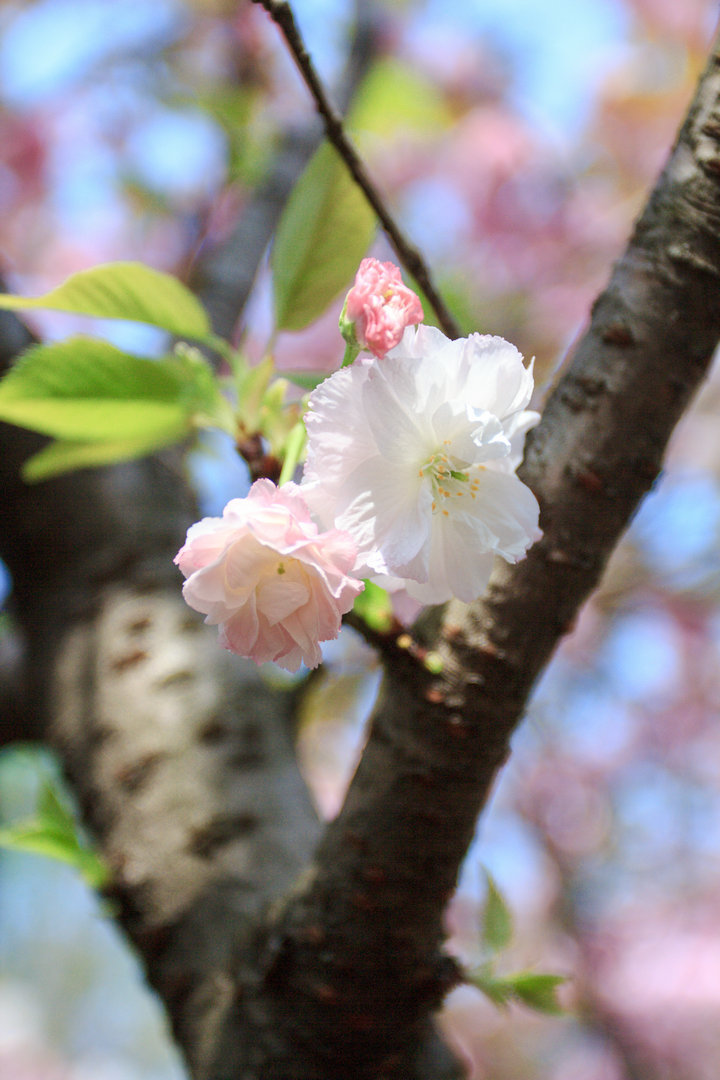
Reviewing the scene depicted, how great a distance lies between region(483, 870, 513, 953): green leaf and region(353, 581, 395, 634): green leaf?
10.5 inches

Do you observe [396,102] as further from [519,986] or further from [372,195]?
[519,986]

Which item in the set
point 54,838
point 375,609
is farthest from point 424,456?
point 54,838

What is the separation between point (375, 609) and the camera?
453 millimetres

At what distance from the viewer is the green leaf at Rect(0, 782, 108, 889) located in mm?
639

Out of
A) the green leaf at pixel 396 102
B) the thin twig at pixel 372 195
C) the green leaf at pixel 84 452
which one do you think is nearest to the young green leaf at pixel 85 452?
the green leaf at pixel 84 452

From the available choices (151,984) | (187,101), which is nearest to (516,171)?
(187,101)

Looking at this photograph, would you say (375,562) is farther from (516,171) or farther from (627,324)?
(516,171)

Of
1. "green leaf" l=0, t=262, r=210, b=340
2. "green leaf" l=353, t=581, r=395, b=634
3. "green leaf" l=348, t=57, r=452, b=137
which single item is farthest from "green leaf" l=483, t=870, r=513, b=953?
"green leaf" l=348, t=57, r=452, b=137

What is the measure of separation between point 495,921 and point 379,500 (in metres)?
0.45

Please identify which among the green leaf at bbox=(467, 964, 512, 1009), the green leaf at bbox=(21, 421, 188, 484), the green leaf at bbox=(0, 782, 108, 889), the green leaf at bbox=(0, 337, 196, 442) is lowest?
the green leaf at bbox=(0, 782, 108, 889)

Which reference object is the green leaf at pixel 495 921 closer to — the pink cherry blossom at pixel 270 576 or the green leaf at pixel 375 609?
the green leaf at pixel 375 609

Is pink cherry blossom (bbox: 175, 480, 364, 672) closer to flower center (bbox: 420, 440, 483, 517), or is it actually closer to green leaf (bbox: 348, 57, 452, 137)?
flower center (bbox: 420, 440, 483, 517)

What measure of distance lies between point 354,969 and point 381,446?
387mm

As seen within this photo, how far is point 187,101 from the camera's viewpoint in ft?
6.79
